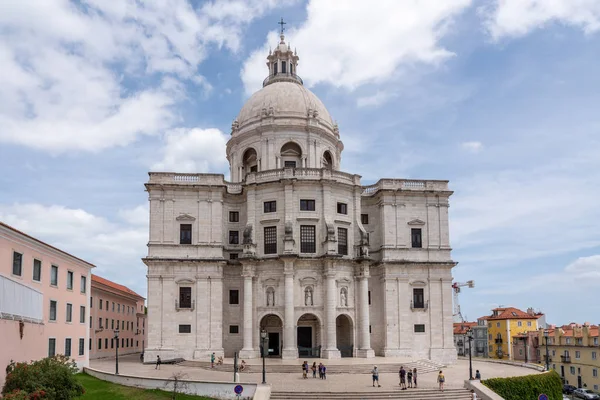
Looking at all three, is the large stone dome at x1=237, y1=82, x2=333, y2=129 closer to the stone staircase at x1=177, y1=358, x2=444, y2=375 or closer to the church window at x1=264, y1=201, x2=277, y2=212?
the church window at x1=264, y1=201, x2=277, y2=212

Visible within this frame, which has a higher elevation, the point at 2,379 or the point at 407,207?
the point at 407,207

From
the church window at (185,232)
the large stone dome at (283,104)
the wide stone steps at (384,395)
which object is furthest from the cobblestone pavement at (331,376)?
the large stone dome at (283,104)

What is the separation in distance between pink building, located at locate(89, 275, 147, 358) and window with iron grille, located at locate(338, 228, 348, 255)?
63.8 ft

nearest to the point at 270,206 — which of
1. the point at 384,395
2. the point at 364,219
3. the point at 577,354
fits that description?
the point at 364,219

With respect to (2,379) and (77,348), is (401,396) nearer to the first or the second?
(2,379)

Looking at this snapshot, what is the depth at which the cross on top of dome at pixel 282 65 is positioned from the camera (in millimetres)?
65250

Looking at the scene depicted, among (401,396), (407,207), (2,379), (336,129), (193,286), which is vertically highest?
(336,129)

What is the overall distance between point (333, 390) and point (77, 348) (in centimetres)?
2002

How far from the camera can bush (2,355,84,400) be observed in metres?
25.8

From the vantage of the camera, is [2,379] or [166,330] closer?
[2,379]

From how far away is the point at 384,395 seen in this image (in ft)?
112

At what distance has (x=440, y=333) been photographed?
2096 inches

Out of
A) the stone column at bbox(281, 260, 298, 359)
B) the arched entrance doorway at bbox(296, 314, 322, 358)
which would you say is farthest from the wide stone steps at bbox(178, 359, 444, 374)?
the arched entrance doorway at bbox(296, 314, 322, 358)

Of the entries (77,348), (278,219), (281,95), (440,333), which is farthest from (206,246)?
(440,333)
